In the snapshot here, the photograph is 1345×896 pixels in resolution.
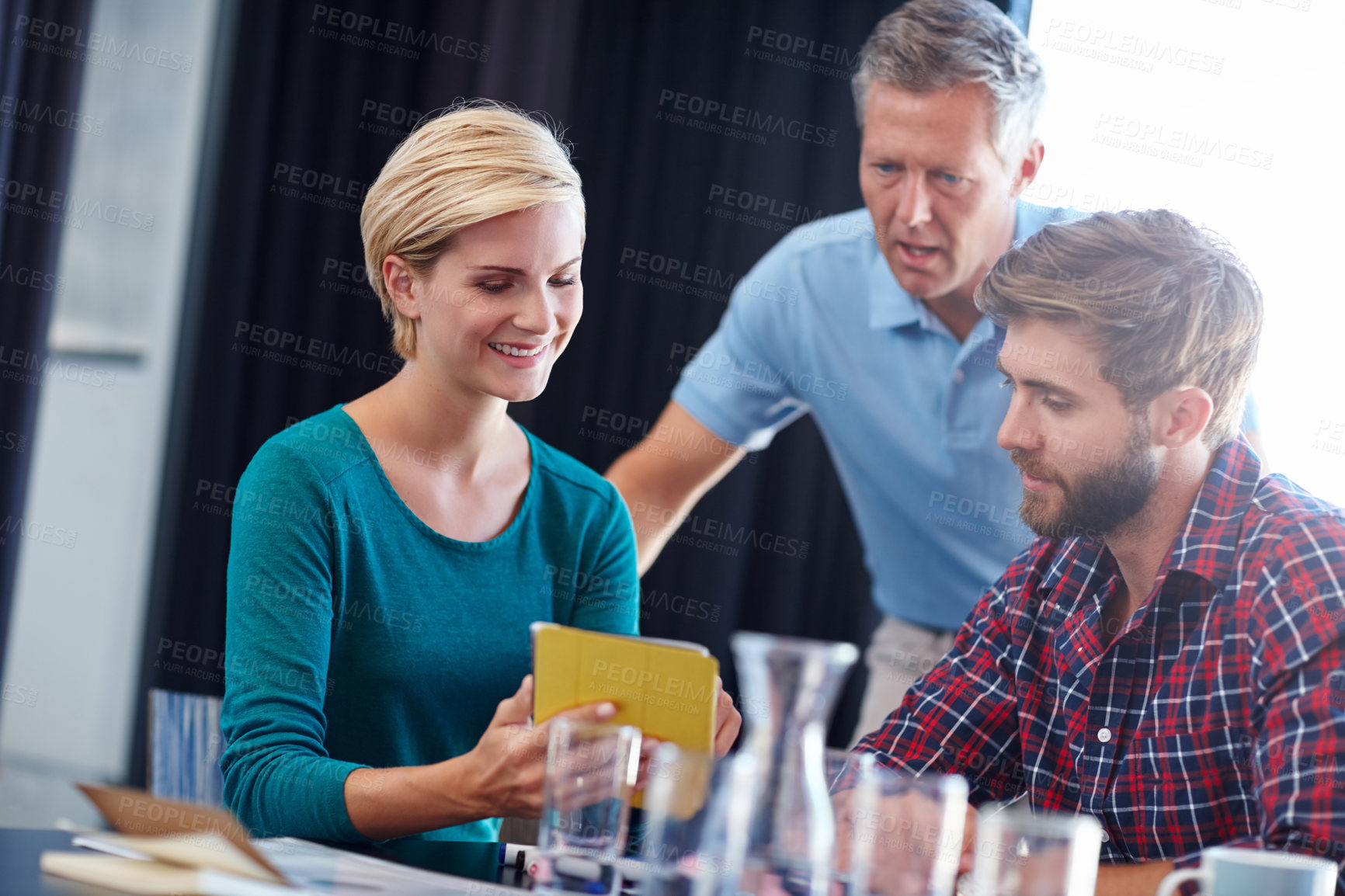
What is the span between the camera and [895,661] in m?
2.80

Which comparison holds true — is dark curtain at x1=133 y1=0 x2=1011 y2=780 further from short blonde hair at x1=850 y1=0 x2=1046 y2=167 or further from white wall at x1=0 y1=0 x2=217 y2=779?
short blonde hair at x1=850 y1=0 x2=1046 y2=167

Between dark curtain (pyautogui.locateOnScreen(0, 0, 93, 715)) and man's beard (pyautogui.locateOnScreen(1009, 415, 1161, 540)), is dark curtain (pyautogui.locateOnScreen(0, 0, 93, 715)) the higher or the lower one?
the higher one

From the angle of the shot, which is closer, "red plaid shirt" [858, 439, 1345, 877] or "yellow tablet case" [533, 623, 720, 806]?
"yellow tablet case" [533, 623, 720, 806]

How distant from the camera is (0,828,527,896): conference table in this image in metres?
0.91

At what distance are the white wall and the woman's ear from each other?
1.97 meters

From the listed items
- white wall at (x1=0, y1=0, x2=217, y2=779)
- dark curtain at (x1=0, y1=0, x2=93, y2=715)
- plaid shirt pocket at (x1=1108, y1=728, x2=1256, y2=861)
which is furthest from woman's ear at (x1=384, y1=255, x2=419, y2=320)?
white wall at (x1=0, y1=0, x2=217, y2=779)

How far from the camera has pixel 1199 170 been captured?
260cm

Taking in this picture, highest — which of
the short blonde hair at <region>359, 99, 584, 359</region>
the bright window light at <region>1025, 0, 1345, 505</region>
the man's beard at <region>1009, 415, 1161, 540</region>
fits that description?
the bright window light at <region>1025, 0, 1345, 505</region>

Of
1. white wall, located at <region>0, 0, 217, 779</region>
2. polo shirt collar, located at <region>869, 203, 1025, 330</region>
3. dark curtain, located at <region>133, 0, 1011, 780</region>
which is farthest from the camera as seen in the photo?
white wall, located at <region>0, 0, 217, 779</region>

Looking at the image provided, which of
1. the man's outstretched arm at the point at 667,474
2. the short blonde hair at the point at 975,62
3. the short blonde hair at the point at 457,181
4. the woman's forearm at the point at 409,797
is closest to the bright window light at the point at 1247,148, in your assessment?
the short blonde hair at the point at 975,62

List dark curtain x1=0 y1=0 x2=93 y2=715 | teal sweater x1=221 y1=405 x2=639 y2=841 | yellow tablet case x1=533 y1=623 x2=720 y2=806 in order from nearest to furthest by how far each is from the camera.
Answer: yellow tablet case x1=533 y1=623 x2=720 y2=806, teal sweater x1=221 y1=405 x2=639 y2=841, dark curtain x1=0 y1=0 x2=93 y2=715

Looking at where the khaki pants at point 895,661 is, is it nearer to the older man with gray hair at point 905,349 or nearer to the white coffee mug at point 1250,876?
the older man with gray hair at point 905,349

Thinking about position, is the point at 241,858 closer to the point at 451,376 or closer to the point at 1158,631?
the point at 451,376

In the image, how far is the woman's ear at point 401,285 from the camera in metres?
1.70
